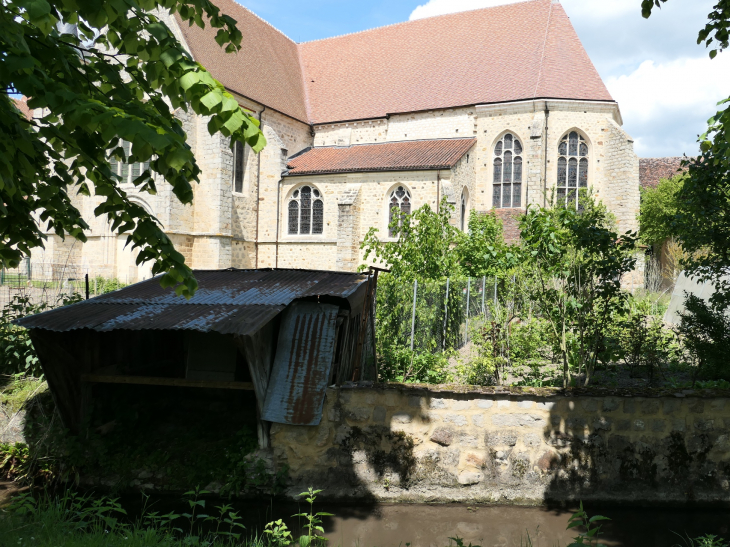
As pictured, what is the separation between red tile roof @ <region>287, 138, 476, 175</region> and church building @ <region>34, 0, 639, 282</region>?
0.09 m

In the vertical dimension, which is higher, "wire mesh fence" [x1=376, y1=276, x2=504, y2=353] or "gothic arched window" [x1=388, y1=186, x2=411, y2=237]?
"gothic arched window" [x1=388, y1=186, x2=411, y2=237]

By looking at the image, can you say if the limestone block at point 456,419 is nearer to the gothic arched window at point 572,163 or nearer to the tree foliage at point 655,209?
the gothic arched window at point 572,163

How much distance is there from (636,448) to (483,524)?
1.95 meters

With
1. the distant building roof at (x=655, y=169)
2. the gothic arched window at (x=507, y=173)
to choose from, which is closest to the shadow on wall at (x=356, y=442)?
the gothic arched window at (x=507, y=173)

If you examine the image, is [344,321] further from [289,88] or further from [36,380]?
[289,88]

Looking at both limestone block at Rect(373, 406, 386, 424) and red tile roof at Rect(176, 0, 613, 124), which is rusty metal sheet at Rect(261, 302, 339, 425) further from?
red tile roof at Rect(176, 0, 613, 124)

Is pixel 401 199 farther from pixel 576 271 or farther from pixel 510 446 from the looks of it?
pixel 510 446

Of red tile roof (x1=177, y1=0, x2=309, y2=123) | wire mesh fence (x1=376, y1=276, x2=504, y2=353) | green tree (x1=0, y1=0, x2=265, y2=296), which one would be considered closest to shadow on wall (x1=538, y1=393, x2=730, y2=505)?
wire mesh fence (x1=376, y1=276, x2=504, y2=353)

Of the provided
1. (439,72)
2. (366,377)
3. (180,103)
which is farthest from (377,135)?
(180,103)

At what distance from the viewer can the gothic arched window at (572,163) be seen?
2292 cm

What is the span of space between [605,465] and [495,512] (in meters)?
1.34

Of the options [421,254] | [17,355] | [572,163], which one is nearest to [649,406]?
[421,254]

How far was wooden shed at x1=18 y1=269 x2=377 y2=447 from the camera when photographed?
6090mm

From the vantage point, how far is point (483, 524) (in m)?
5.63
